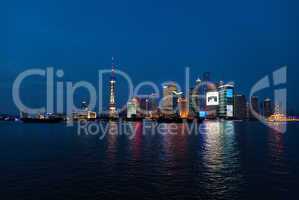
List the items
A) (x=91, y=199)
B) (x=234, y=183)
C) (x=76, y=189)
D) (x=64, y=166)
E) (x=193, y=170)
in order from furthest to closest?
(x=64, y=166) < (x=193, y=170) < (x=234, y=183) < (x=76, y=189) < (x=91, y=199)

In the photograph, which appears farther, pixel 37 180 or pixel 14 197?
pixel 37 180

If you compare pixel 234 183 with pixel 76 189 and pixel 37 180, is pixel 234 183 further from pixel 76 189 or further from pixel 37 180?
pixel 37 180

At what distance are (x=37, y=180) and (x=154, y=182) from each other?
11326 mm

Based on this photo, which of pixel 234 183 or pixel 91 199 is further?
pixel 234 183

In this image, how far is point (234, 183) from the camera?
29.0 metres

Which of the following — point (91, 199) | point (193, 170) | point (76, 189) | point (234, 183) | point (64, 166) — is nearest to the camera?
point (91, 199)

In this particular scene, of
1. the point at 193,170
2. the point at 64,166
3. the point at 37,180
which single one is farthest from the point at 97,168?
the point at 193,170

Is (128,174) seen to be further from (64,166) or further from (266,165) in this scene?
(266,165)

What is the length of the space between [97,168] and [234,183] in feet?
53.3

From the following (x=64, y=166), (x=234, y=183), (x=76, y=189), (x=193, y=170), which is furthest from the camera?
(x=64, y=166)

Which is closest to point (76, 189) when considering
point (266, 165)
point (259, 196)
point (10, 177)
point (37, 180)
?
point (37, 180)

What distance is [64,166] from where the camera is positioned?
126 ft

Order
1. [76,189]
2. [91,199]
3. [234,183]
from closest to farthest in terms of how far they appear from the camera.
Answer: [91,199], [76,189], [234,183]

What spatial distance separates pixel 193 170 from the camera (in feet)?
117
